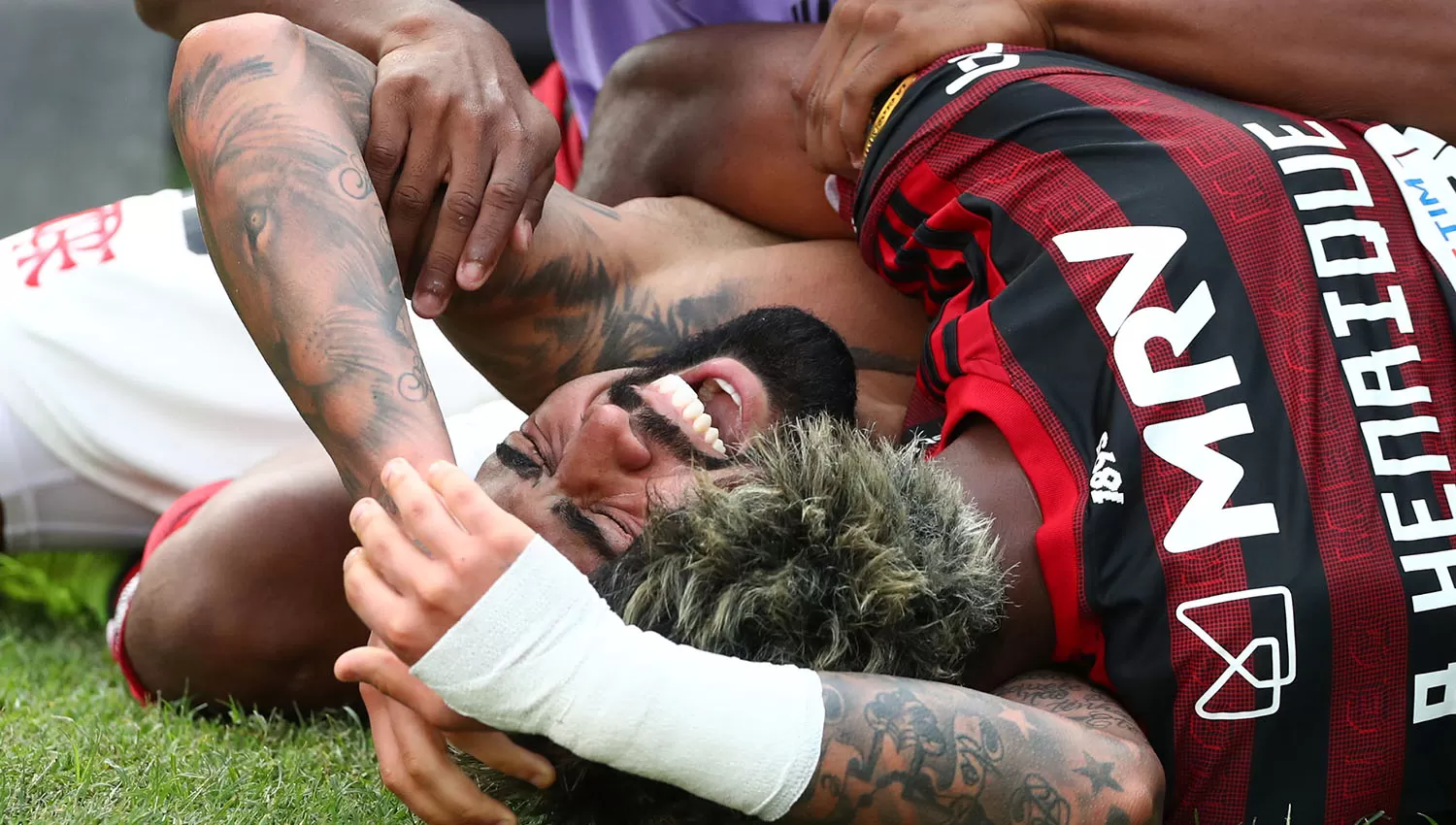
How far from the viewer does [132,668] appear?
114 inches

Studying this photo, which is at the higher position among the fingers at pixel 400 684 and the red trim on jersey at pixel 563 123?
the fingers at pixel 400 684

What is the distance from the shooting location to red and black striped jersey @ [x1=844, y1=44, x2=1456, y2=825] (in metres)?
1.95

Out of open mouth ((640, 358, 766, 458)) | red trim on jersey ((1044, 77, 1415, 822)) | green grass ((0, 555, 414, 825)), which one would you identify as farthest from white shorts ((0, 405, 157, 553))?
red trim on jersey ((1044, 77, 1415, 822))

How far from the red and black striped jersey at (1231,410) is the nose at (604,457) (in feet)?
1.80

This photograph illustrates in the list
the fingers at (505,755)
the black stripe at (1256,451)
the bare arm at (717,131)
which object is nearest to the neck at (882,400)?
the bare arm at (717,131)

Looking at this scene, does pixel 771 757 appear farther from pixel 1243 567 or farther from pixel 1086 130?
pixel 1086 130

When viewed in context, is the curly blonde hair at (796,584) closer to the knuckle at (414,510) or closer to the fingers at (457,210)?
the knuckle at (414,510)

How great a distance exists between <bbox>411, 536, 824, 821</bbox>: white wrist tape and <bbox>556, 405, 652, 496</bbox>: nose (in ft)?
1.45

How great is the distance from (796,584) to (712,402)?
1.79 feet

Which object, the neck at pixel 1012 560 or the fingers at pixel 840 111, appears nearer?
the neck at pixel 1012 560

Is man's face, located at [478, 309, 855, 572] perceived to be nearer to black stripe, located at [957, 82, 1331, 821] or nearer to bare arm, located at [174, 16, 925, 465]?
bare arm, located at [174, 16, 925, 465]

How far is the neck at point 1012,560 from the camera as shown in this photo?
208cm

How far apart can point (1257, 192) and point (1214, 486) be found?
1.69 feet

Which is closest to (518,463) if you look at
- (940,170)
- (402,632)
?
(402,632)
